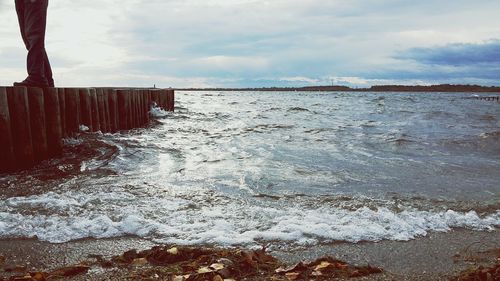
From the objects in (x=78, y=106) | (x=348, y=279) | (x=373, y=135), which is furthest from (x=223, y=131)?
(x=348, y=279)

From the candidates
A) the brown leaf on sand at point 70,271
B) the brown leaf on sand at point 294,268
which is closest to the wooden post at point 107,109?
the brown leaf on sand at point 70,271

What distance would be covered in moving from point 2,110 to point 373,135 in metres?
10.6

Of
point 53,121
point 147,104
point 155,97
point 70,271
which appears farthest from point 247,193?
point 155,97

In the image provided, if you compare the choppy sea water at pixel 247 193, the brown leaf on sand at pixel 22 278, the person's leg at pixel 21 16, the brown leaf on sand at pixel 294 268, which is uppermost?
the person's leg at pixel 21 16

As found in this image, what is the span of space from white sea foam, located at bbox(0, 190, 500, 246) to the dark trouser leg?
306 centimetres

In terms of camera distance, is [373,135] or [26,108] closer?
[26,108]

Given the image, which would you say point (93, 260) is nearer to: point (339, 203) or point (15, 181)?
point (339, 203)

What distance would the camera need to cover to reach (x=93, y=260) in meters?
3.06

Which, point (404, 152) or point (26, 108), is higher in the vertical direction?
point (26, 108)

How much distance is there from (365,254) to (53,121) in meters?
6.06

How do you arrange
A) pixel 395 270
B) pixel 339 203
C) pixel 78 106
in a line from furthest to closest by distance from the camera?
pixel 78 106, pixel 339 203, pixel 395 270

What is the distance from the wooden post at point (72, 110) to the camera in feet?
26.7

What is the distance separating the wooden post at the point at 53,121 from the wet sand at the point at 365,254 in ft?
13.4

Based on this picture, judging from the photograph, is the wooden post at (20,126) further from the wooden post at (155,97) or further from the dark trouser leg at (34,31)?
the wooden post at (155,97)
